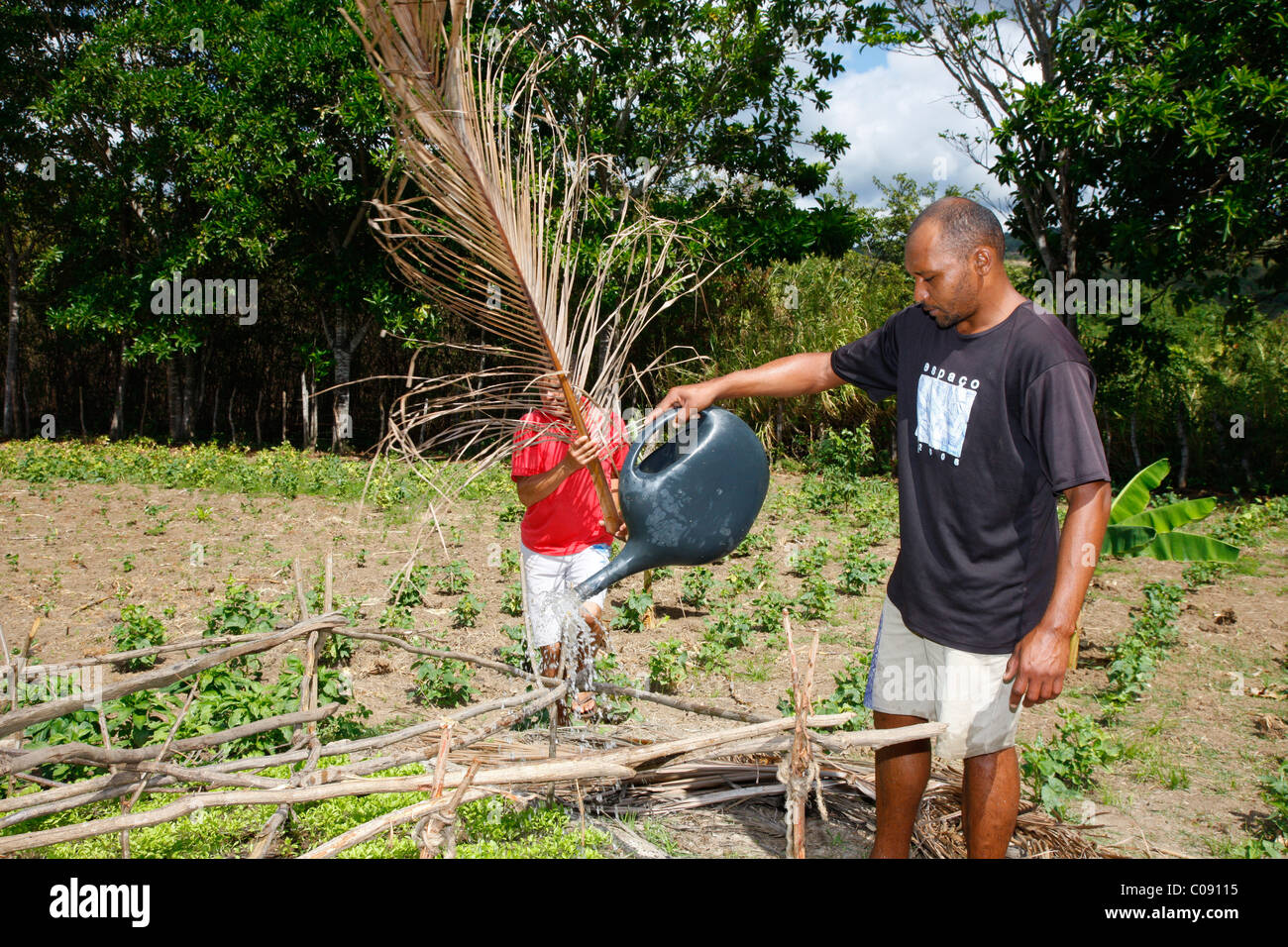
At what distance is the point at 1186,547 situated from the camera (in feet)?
13.7

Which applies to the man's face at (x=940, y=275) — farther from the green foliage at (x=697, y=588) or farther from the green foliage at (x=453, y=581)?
the green foliage at (x=453, y=581)

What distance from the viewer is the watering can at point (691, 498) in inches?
65.8

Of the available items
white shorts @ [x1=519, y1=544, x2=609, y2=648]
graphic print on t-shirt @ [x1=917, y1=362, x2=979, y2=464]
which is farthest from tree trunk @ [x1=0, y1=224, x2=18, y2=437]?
graphic print on t-shirt @ [x1=917, y1=362, x2=979, y2=464]

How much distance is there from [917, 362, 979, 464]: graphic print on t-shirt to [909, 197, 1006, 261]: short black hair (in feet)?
→ 0.90

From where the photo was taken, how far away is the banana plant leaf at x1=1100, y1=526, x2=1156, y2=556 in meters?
4.14

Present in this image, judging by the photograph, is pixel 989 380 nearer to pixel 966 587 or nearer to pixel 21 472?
pixel 966 587

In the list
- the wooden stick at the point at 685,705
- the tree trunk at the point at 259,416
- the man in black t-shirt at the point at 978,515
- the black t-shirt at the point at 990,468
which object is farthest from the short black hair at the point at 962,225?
the tree trunk at the point at 259,416

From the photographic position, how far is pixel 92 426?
560 inches

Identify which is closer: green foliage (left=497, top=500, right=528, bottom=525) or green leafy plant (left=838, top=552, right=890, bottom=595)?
green leafy plant (left=838, top=552, right=890, bottom=595)

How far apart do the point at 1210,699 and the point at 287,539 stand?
577cm

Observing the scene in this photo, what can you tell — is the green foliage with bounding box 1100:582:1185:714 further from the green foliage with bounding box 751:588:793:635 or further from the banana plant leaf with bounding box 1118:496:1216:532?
the green foliage with bounding box 751:588:793:635

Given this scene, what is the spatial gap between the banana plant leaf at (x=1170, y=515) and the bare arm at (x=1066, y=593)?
9.63ft

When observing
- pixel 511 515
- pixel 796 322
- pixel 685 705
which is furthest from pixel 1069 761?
pixel 796 322

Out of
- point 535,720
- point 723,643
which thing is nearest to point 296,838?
point 535,720
